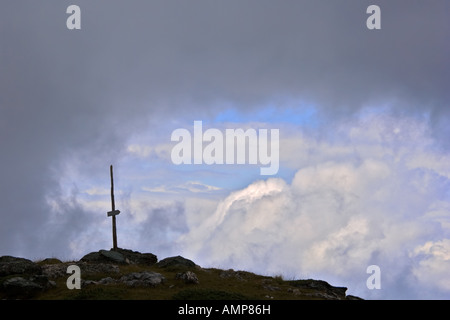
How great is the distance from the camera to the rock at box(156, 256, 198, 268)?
139 ft

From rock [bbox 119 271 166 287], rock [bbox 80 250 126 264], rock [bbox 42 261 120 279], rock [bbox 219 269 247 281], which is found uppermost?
rock [bbox 80 250 126 264]

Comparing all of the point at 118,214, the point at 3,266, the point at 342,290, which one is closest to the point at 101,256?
the point at 118,214

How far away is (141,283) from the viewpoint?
33031mm

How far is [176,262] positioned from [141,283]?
33.6 feet

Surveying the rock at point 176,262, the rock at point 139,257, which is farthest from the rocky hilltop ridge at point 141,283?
the rock at point 139,257

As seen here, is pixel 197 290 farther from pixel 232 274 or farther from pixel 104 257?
pixel 104 257

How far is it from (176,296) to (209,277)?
8.91 meters

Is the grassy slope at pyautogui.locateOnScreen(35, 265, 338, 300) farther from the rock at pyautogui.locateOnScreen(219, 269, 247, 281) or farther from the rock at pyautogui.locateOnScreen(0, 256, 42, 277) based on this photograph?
the rock at pyautogui.locateOnScreen(0, 256, 42, 277)

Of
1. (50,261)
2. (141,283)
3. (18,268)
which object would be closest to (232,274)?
(141,283)

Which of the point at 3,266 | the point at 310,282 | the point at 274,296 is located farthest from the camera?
the point at 310,282

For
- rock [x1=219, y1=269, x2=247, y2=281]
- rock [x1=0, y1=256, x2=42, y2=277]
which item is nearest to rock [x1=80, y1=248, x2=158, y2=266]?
rock [x1=0, y1=256, x2=42, y2=277]

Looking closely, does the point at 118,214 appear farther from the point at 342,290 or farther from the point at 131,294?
the point at 342,290

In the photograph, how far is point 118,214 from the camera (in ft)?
156
